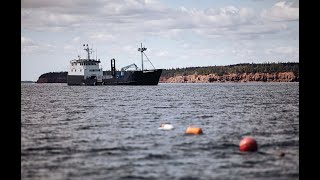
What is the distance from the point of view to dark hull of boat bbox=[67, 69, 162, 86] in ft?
458

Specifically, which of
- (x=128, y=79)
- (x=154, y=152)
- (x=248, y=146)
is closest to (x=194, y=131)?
(x=248, y=146)

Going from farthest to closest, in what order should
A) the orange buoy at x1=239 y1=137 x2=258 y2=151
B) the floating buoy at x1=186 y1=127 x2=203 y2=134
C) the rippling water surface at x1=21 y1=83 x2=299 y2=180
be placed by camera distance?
the floating buoy at x1=186 y1=127 x2=203 y2=134 → the orange buoy at x1=239 y1=137 x2=258 y2=151 → the rippling water surface at x1=21 y1=83 x2=299 y2=180

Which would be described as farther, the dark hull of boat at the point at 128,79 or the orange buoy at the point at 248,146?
the dark hull of boat at the point at 128,79

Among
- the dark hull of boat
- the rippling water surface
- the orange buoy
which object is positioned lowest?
the rippling water surface

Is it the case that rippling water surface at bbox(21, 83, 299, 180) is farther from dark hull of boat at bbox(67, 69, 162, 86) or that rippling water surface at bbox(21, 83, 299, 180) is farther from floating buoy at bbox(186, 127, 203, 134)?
dark hull of boat at bbox(67, 69, 162, 86)

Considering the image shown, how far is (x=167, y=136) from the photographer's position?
87.8ft

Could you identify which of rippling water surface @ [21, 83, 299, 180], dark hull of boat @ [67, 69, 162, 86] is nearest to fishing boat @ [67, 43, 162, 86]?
dark hull of boat @ [67, 69, 162, 86]

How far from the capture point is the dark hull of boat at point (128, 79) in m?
140

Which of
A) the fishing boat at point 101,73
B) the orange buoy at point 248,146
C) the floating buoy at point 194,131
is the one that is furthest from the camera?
the fishing boat at point 101,73

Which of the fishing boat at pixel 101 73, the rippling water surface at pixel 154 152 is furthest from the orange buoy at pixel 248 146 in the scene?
the fishing boat at pixel 101 73

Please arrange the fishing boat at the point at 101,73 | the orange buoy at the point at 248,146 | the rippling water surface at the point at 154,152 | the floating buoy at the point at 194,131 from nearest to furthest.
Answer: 1. the rippling water surface at the point at 154,152
2. the orange buoy at the point at 248,146
3. the floating buoy at the point at 194,131
4. the fishing boat at the point at 101,73

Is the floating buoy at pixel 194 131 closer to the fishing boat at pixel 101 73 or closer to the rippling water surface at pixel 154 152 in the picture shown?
the rippling water surface at pixel 154 152
